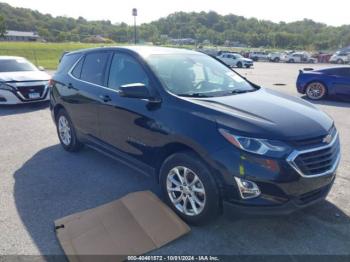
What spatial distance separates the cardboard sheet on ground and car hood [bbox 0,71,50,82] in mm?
6759

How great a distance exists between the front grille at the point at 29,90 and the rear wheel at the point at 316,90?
861cm

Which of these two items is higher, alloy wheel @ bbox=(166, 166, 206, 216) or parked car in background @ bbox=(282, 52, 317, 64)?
alloy wheel @ bbox=(166, 166, 206, 216)

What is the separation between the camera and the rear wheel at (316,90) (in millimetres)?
10548

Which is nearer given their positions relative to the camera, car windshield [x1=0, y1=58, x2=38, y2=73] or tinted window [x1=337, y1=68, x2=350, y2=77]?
car windshield [x1=0, y1=58, x2=38, y2=73]

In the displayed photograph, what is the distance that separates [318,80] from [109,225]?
9.73 meters

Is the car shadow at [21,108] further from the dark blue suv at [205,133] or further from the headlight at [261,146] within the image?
the headlight at [261,146]

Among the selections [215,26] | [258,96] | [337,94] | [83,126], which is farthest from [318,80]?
[215,26]

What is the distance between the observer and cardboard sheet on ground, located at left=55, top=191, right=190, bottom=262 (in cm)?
277

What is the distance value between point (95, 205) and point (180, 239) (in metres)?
1.15

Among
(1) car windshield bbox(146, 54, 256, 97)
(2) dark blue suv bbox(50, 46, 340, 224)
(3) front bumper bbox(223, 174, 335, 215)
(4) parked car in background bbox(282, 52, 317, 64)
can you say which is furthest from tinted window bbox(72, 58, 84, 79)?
(4) parked car in background bbox(282, 52, 317, 64)

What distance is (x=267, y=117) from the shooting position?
2965 mm

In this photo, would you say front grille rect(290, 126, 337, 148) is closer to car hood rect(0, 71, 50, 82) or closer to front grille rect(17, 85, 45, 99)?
front grille rect(17, 85, 45, 99)

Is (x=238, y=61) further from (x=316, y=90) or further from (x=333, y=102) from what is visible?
(x=333, y=102)

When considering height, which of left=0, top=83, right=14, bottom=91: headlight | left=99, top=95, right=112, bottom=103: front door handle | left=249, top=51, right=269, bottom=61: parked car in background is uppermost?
left=99, top=95, right=112, bottom=103: front door handle
